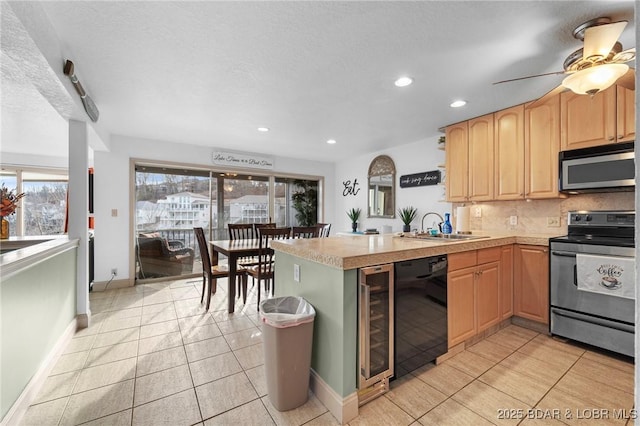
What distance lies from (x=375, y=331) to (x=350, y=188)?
14.7 feet

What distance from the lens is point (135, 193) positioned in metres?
4.36

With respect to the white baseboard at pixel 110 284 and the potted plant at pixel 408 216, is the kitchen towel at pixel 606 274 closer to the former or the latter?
the potted plant at pixel 408 216

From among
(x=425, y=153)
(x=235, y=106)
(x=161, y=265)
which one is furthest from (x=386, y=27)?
(x=161, y=265)

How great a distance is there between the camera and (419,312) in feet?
6.14

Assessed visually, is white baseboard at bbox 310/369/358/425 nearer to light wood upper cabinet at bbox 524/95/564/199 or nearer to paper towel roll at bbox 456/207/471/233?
paper towel roll at bbox 456/207/471/233

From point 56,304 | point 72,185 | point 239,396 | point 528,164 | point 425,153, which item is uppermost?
point 425,153

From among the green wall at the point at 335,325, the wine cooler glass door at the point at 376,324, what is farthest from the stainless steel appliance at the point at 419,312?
the green wall at the point at 335,325

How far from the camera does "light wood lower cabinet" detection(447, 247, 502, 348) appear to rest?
210 cm

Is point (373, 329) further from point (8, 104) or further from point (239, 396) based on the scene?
point (8, 104)

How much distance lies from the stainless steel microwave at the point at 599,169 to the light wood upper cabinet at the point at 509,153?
1.23 feet

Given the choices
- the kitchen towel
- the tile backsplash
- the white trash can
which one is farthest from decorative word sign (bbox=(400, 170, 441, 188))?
the white trash can

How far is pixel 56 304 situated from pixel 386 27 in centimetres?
331

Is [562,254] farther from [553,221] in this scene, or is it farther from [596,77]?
[596,77]

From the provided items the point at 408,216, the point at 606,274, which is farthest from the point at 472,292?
the point at 408,216
